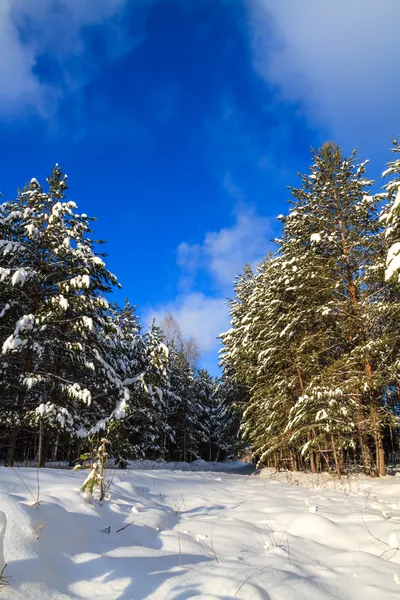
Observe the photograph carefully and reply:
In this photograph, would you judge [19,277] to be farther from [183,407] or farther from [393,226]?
[183,407]

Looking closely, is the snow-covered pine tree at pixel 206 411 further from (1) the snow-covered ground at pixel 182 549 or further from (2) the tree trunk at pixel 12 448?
(1) the snow-covered ground at pixel 182 549

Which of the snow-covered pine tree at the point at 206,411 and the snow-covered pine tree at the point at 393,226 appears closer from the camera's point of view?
the snow-covered pine tree at the point at 393,226

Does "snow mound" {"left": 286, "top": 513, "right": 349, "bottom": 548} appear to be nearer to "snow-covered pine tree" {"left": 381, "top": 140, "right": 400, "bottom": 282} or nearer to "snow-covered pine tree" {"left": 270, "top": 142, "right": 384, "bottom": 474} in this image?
"snow-covered pine tree" {"left": 381, "top": 140, "right": 400, "bottom": 282}

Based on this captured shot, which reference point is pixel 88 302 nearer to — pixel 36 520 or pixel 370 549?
pixel 36 520

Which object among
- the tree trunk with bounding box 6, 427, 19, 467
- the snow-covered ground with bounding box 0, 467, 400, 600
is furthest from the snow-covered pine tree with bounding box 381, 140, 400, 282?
the tree trunk with bounding box 6, 427, 19, 467

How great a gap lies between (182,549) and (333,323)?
11.0 metres

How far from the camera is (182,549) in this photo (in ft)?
10.2

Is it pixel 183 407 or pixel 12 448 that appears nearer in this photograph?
pixel 12 448

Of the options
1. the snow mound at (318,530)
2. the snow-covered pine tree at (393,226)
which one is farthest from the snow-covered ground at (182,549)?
the snow-covered pine tree at (393,226)

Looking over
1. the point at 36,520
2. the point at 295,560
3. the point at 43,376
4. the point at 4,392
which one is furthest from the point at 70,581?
the point at 4,392

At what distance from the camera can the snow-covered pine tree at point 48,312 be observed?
9828 mm

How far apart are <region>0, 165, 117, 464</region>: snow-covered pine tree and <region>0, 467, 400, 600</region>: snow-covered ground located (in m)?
5.64

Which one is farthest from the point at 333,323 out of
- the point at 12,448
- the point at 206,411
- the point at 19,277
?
the point at 206,411

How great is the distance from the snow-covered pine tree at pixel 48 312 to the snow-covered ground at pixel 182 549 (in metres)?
5.64
